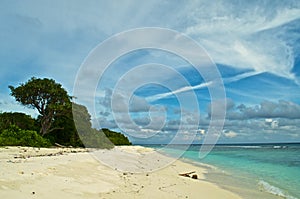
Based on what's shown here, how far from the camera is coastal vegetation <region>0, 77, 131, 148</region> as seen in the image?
27.5 metres

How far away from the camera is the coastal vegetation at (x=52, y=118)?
27.5 m

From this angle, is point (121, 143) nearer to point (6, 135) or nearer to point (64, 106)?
point (64, 106)

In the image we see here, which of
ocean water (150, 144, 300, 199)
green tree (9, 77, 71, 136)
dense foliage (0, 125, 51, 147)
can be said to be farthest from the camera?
green tree (9, 77, 71, 136)

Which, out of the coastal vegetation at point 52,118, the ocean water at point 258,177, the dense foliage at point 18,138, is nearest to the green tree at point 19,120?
the coastal vegetation at point 52,118

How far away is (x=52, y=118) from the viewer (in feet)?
94.6

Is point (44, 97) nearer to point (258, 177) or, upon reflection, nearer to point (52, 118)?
point (52, 118)

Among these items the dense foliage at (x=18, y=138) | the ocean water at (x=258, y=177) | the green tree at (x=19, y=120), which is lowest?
the ocean water at (x=258, y=177)

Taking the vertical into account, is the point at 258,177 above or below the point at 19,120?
below

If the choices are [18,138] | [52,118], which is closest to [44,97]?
[52,118]

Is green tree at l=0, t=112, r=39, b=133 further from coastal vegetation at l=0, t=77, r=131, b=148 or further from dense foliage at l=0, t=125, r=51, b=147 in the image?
dense foliage at l=0, t=125, r=51, b=147

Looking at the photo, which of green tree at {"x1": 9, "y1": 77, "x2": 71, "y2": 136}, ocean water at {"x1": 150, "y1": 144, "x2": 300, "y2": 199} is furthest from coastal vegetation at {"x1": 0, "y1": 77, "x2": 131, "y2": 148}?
ocean water at {"x1": 150, "y1": 144, "x2": 300, "y2": 199}

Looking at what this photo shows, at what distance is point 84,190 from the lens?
715 cm

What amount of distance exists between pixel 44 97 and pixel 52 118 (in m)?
2.41

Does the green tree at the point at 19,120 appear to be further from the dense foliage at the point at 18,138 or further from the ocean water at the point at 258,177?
the ocean water at the point at 258,177
